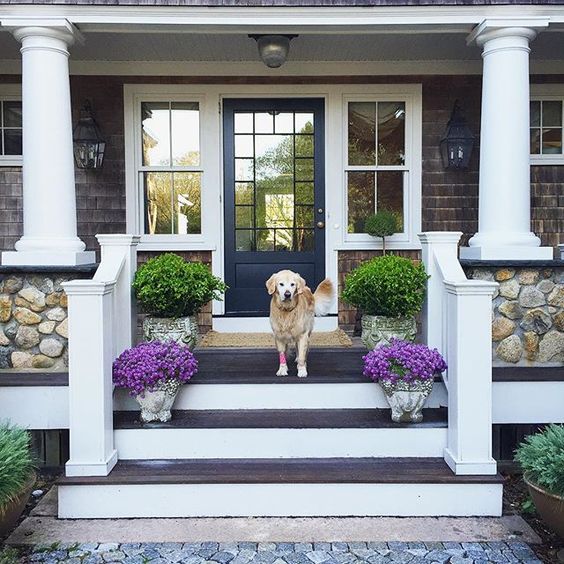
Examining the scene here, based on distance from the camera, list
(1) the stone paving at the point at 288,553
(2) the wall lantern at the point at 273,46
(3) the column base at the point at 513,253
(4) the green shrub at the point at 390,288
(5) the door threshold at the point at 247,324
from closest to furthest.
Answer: (1) the stone paving at the point at 288,553, (4) the green shrub at the point at 390,288, (3) the column base at the point at 513,253, (2) the wall lantern at the point at 273,46, (5) the door threshold at the point at 247,324

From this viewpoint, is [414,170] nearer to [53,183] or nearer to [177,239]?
[177,239]

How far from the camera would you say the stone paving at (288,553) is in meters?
2.57

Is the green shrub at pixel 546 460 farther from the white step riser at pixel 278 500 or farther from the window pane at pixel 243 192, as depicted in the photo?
the window pane at pixel 243 192

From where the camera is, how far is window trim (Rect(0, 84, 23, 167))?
17.3 feet

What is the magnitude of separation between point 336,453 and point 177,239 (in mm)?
2832

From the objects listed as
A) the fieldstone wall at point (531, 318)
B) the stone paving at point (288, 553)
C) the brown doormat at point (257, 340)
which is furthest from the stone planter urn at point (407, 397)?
the brown doormat at point (257, 340)

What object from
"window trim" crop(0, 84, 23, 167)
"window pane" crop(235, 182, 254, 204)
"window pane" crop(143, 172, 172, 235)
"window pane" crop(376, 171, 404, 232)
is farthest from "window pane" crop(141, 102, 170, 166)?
"window pane" crop(376, 171, 404, 232)

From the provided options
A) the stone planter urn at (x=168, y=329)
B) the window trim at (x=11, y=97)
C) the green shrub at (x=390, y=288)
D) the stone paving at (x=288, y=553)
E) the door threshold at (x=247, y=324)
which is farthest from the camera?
the door threshold at (x=247, y=324)

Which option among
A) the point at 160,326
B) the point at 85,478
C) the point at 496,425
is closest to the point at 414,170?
the point at 496,425

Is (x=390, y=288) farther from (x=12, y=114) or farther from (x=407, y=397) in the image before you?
(x=12, y=114)

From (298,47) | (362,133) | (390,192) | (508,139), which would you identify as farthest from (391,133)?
(508,139)

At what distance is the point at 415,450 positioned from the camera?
3211 millimetres

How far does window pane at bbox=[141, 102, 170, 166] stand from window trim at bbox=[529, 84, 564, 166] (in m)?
3.28

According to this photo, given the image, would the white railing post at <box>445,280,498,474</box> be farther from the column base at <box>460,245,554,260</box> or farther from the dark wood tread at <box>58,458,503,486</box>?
the column base at <box>460,245,554,260</box>
